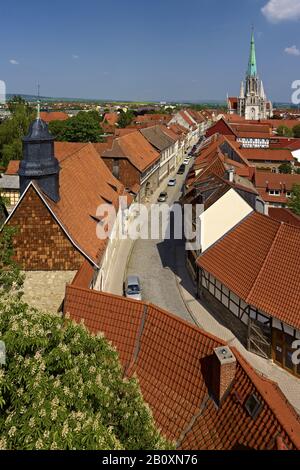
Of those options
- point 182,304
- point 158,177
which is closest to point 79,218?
point 182,304

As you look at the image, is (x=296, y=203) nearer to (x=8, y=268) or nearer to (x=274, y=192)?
(x=274, y=192)

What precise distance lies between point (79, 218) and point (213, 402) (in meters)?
12.9

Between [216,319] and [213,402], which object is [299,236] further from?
[213,402]

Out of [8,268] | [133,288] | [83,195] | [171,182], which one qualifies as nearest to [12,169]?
[171,182]

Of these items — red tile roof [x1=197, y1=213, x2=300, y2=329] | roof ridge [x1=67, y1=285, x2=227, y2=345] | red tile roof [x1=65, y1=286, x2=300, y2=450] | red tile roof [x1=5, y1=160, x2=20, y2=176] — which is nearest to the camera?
red tile roof [x1=65, y1=286, x2=300, y2=450]

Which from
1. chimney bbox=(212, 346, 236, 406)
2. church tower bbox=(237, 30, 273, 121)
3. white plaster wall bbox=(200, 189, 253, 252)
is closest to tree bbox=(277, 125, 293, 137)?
church tower bbox=(237, 30, 273, 121)

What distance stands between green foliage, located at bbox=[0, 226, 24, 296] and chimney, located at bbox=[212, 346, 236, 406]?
7.68 meters

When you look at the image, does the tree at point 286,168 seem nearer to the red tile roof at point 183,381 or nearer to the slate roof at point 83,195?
the slate roof at point 83,195

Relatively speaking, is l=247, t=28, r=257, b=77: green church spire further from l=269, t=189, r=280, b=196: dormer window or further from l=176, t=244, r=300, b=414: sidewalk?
l=176, t=244, r=300, b=414: sidewalk

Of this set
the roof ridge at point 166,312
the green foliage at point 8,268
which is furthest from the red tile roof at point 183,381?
the green foliage at point 8,268

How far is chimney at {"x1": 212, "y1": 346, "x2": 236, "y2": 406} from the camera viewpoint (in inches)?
468

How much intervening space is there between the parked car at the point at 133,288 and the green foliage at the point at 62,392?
15026 mm

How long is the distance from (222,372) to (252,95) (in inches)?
5436
